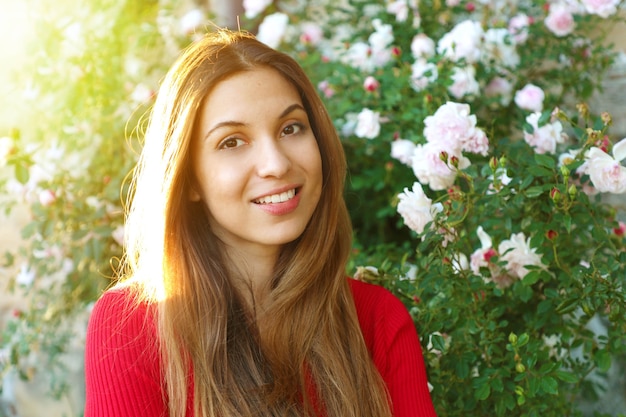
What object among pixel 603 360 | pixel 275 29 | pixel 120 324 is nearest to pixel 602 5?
pixel 603 360

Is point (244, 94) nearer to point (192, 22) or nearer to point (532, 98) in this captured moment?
point (532, 98)

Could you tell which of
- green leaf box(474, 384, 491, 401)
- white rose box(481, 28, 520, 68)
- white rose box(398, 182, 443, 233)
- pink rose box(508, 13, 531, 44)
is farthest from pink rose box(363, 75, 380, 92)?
green leaf box(474, 384, 491, 401)

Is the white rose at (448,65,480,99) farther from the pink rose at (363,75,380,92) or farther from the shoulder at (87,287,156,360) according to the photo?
the shoulder at (87,287,156,360)

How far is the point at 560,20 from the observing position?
2.64 m

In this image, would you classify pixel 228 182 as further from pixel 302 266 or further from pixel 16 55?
pixel 16 55

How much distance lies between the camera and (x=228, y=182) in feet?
5.18

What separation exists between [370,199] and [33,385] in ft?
6.12

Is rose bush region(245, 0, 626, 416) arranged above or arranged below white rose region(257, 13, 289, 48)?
below

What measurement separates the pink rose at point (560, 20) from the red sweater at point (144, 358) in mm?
1328

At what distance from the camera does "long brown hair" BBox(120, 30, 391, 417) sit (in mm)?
1588

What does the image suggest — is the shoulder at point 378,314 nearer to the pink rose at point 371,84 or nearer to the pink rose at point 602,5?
the pink rose at point 371,84

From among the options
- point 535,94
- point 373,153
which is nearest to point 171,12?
point 373,153

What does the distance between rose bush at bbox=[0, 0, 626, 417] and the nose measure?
0.43 m

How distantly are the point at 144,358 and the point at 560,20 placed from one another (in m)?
1.86
